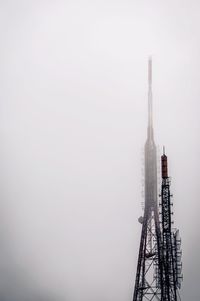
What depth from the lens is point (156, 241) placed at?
5772 cm

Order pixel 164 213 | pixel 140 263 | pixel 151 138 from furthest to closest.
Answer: pixel 151 138 < pixel 140 263 < pixel 164 213

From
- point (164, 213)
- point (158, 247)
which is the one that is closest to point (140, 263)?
point (158, 247)

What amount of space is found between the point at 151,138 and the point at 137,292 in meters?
20.1

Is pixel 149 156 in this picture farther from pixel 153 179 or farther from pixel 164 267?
pixel 164 267

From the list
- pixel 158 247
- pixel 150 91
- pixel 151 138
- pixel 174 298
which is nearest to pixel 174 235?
pixel 158 247

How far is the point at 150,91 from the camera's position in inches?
2421

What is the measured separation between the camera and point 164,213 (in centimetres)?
5303

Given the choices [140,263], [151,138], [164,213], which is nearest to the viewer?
[164,213]

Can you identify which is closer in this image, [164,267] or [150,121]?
[164,267]

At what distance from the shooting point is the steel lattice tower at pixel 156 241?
175ft

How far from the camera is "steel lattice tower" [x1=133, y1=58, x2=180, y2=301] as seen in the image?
175 feet

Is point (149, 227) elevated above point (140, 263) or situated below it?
above

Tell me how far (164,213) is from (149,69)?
20.4m

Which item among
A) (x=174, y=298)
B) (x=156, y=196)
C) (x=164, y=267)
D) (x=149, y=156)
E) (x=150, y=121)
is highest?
(x=150, y=121)
